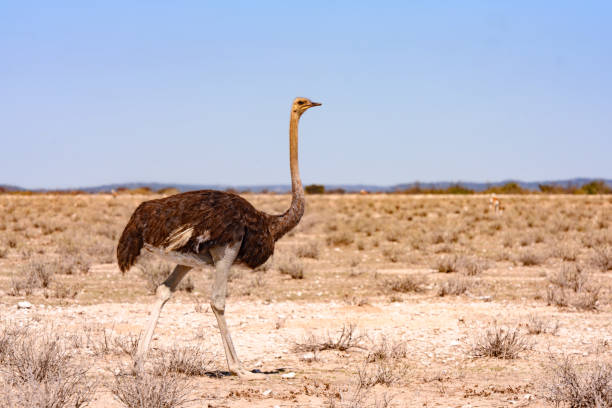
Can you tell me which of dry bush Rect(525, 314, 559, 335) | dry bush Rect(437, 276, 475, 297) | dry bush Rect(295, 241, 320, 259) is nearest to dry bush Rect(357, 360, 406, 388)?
dry bush Rect(525, 314, 559, 335)

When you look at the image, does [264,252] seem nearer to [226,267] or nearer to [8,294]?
[226,267]

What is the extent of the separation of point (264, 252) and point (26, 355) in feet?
7.80

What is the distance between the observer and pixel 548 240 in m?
23.4

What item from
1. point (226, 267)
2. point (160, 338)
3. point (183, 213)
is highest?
point (183, 213)

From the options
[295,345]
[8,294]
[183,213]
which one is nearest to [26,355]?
[183,213]

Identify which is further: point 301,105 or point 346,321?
point 346,321

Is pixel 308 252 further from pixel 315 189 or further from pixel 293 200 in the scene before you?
pixel 315 189

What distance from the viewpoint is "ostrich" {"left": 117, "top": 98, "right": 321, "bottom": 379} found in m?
6.89

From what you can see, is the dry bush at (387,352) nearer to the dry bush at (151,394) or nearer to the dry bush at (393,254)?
the dry bush at (151,394)

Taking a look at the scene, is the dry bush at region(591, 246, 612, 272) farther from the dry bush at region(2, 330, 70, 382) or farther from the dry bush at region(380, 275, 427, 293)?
the dry bush at region(2, 330, 70, 382)

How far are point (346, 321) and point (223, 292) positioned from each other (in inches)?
147

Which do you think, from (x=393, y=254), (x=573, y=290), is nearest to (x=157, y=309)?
(x=573, y=290)

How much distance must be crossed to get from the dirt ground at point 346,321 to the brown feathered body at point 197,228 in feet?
3.88

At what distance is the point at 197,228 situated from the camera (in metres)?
6.88
